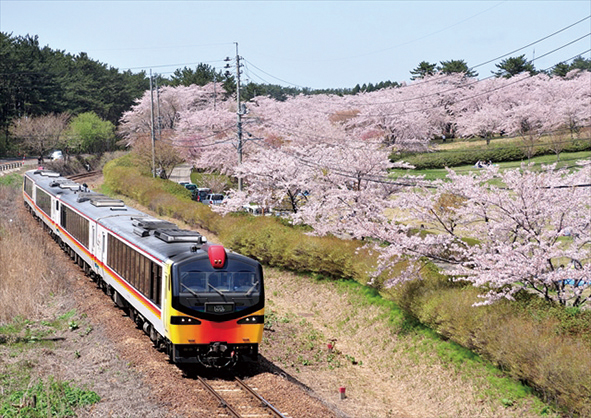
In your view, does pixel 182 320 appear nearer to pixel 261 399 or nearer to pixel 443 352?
pixel 261 399

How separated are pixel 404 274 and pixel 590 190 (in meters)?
5.15

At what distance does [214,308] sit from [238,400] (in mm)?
1813

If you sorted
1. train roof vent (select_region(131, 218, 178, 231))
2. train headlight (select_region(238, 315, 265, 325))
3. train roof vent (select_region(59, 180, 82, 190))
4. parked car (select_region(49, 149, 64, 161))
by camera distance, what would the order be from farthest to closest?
parked car (select_region(49, 149, 64, 161)), train roof vent (select_region(59, 180, 82, 190)), train roof vent (select_region(131, 218, 178, 231)), train headlight (select_region(238, 315, 265, 325))

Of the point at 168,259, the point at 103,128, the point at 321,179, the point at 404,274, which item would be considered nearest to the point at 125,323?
the point at 168,259

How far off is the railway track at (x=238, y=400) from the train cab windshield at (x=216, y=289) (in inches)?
50.1

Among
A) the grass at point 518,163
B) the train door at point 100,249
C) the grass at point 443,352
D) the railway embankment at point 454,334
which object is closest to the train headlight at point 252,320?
the railway embankment at point 454,334

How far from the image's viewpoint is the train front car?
458 inches

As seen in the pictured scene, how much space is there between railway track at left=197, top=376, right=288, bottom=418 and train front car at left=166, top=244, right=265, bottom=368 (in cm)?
55

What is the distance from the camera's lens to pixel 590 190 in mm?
15047

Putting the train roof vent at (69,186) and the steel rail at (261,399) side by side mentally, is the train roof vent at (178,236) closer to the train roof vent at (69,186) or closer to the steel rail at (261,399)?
the steel rail at (261,399)

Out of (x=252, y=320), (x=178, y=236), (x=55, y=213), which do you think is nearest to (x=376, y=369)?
(x=252, y=320)

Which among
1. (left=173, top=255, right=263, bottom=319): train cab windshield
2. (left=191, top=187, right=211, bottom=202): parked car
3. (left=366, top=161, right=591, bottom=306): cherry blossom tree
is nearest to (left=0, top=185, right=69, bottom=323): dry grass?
(left=173, top=255, right=263, bottom=319): train cab windshield

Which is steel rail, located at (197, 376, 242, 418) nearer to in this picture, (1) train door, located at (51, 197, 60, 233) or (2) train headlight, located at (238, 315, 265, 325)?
(2) train headlight, located at (238, 315, 265, 325)

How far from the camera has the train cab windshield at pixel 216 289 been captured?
38.1 ft
